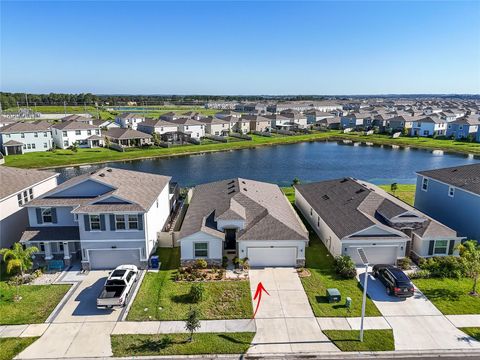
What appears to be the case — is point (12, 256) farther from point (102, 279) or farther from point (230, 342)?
point (230, 342)

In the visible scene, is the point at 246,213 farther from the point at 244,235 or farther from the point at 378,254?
the point at 378,254

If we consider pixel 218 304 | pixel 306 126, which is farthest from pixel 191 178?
pixel 306 126

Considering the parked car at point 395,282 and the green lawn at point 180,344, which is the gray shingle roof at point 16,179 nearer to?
the green lawn at point 180,344

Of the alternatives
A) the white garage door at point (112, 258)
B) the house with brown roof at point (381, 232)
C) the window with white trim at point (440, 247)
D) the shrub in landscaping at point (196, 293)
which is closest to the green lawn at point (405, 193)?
the house with brown roof at point (381, 232)

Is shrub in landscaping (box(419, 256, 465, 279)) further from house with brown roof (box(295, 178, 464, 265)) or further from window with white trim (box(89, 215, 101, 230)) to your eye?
window with white trim (box(89, 215, 101, 230))

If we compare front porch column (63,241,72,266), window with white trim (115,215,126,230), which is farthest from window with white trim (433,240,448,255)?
front porch column (63,241,72,266)

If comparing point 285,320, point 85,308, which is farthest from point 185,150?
point 285,320

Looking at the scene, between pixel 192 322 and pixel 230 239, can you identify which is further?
pixel 230 239
